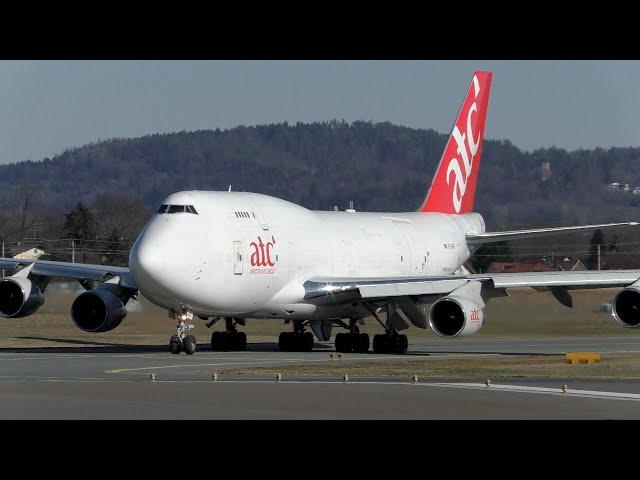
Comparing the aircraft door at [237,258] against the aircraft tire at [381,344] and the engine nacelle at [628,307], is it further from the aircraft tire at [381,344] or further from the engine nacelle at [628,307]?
the engine nacelle at [628,307]

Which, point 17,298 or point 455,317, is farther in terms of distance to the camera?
point 17,298

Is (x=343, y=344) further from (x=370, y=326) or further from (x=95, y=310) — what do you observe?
(x=370, y=326)

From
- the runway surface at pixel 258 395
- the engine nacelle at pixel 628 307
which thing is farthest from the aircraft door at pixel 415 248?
the runway surface at pixel 258 395

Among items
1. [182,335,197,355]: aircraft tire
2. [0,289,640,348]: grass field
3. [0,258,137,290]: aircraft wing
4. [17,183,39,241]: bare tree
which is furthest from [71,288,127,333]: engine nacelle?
[17,183,39,241]: bare tree

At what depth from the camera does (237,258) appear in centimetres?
3186

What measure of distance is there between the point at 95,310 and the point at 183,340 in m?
3.46

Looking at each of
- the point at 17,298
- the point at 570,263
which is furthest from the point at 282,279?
the point at 570,263

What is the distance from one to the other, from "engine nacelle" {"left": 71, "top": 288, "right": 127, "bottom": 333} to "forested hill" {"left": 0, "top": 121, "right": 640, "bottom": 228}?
38363 mm

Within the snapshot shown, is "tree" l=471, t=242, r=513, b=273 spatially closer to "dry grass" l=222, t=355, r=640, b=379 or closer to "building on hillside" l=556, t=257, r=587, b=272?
"building on hillside" l=556, t=257, r=587, b=272

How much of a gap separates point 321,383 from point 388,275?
16.1 meters

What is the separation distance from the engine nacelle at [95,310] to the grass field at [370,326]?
22.7ft

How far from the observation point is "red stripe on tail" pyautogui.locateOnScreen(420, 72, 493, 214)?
144 feet
